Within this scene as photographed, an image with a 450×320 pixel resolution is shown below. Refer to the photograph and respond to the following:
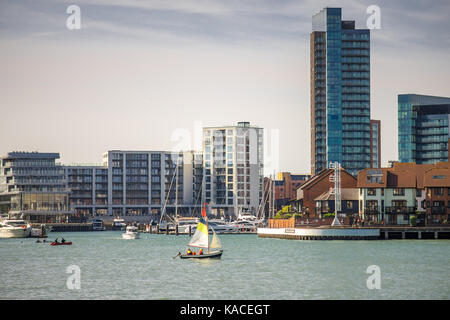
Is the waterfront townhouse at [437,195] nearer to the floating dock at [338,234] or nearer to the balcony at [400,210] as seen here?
the balcony at [400,210]

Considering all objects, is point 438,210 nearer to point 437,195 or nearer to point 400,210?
point 437,195

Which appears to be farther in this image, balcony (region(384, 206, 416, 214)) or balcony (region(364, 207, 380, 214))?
balcony (region(364, 207, 380, 214))

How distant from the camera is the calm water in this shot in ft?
250

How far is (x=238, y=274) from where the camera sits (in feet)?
305

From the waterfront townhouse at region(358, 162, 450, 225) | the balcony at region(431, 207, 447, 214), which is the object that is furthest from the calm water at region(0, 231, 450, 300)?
the waterfront townhouse at region(358, 162, 450, 225)

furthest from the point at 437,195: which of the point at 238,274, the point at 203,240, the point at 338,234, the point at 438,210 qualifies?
the point at 238,274

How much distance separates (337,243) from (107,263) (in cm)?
5540

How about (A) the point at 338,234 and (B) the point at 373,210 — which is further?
(B) the point at 373,210

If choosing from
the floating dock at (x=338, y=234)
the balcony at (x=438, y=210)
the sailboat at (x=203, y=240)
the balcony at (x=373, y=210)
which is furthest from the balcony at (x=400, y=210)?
the sailboat at (x=203, y=240)

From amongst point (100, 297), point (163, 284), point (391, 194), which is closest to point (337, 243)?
point (391, 194)

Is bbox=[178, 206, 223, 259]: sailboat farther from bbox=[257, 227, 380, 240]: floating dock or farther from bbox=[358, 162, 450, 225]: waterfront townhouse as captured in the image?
bbox=[358, 162, 450, 225]: waterfront townhouse

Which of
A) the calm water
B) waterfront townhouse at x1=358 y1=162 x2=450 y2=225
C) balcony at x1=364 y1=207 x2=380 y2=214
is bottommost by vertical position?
the calm water

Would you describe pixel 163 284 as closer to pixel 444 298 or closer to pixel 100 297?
pixel 100 297

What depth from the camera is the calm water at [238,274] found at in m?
76.2
